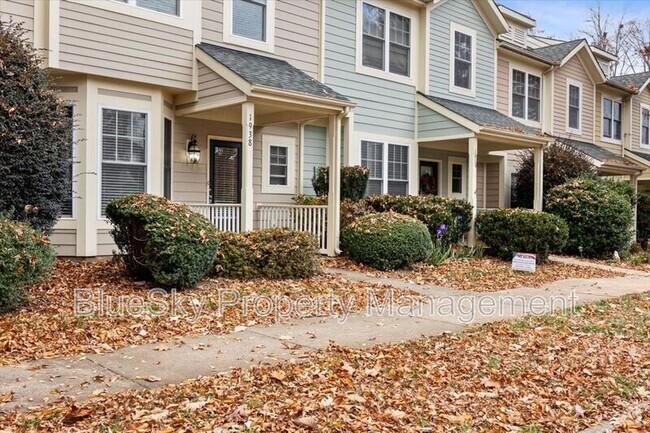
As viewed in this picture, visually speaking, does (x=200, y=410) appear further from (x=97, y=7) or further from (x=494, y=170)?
(x=494, y=170)

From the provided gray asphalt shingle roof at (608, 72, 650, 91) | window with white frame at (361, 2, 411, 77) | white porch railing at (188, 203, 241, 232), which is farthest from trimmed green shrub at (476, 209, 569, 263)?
gray asphalt shingle roof at (608, 72, 650, 91)

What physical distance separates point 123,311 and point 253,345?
191 centimetres

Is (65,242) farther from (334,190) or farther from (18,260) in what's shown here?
(334,190)

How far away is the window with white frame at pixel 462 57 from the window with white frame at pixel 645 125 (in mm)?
12760

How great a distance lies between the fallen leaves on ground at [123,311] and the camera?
5426 millimetres

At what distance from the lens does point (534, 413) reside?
4.11 meters

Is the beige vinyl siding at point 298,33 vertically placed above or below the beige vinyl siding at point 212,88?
above

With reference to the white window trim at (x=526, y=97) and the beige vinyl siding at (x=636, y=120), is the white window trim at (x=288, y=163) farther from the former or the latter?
the beige vinyl siding at (x=636, y=120)

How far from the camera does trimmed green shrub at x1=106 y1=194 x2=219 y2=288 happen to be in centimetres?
750

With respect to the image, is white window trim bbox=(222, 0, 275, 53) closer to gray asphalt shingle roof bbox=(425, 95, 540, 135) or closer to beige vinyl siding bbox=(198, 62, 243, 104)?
beige vinyl siding bbox=(198, 62, 243, 104)

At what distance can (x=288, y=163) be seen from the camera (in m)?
13.3

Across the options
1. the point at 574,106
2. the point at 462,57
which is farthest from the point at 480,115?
the point at 574,106

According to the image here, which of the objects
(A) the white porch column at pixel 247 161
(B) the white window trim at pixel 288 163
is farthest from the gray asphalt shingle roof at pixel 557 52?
(A) the white porch column at pixel 247 161

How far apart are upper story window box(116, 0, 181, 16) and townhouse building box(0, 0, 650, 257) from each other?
2cm
